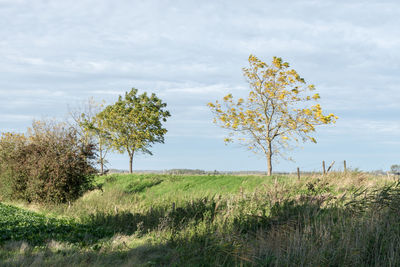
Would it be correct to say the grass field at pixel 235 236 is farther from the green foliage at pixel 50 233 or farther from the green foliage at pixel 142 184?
the green foliage at pixel 142 184

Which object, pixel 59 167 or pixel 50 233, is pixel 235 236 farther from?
pixel 59 167

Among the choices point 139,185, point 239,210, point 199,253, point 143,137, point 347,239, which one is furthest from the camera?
point 143,137

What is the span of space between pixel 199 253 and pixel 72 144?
1451 centimetres

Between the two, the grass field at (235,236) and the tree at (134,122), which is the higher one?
the tree at (134,122)

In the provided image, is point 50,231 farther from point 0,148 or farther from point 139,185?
point 0,148

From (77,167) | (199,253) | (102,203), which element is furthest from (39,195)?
(199,253)

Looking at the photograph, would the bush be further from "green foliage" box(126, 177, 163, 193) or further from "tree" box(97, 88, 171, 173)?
"tree" box(97, 88, 171, 173)

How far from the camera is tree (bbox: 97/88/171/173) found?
4278 cm

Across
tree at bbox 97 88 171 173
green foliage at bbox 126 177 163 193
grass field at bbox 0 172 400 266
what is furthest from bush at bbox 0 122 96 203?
tree at bbox 97 88 171 173

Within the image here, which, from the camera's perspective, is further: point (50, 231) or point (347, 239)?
point (50, 231)

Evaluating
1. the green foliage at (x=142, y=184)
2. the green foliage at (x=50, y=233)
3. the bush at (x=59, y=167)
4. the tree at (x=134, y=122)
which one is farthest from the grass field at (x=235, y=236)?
the tree at (x=134, y=122)

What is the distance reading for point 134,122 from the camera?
4281cm

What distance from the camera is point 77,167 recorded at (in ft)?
67.1

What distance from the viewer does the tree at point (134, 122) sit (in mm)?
42781
